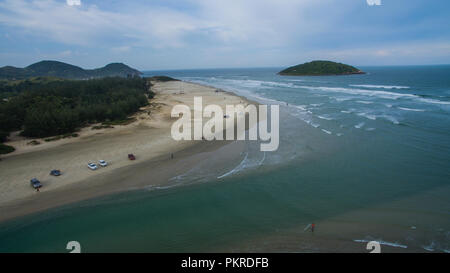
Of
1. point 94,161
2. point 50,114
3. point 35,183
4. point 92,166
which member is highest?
point 50,114

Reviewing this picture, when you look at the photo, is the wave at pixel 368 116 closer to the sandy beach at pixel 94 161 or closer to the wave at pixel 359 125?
the wave at pixel 359 125

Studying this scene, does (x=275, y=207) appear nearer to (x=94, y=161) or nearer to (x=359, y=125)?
(x=94, y=161)

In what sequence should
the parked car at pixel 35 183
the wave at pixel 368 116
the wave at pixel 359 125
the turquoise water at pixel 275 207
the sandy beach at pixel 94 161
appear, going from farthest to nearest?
the wave at pixel 368 116, the wave at pixel 359 125, the parked car at pixel 35 183, the sandy beach at pixel 94 161, the turquoise water at pixel 275 207

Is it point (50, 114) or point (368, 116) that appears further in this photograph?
point (368, 116)

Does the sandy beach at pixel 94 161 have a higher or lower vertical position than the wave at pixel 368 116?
lower

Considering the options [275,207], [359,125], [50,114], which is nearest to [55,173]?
[50,114]

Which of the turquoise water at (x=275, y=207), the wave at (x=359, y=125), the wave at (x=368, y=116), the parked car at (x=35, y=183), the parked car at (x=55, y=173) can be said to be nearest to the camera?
the turquoise water at (x=275, y=207)

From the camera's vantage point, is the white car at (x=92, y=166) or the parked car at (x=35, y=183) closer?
the parked car at (x=35, y=183)

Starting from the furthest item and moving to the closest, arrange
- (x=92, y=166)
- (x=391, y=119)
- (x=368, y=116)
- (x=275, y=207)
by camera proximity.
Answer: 1. (x=368, y=116)
2. (x=391, y=119)
3. (x=92, y=166)
4. (x=275, y=207)

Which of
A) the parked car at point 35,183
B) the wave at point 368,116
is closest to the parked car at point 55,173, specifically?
→ the parked car at point 35,183
